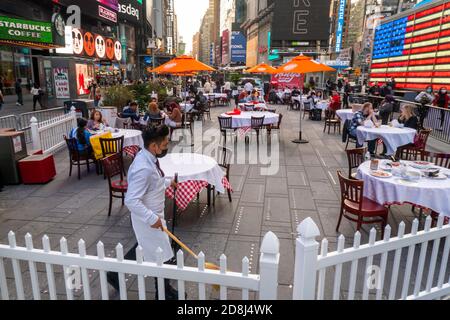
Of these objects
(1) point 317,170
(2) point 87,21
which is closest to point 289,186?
(1) point 317,170

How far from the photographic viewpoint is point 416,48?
28.5 m

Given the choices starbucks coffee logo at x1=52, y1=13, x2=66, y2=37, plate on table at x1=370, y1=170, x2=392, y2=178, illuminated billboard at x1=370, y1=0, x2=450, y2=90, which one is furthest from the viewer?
illuminated billboard at x1=370, y1=0, x2=450, y2=90

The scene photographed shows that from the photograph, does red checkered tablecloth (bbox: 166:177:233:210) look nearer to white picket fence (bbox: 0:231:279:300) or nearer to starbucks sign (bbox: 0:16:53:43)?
white picket fence (bbox: 0:231:279:300)

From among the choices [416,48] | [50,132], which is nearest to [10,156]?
[50,132]

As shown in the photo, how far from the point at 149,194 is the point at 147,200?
6 cm

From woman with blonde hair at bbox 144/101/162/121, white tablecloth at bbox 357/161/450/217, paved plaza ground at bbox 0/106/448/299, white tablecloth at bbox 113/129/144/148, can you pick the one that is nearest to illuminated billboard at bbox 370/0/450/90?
woman with blonde hair at bbox 144/101/162/121

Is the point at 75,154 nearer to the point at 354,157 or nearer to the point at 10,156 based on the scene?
the point at 10,156

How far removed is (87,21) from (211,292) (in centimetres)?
3434

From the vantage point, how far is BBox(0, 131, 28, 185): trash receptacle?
280 inches

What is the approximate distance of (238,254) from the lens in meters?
4.42

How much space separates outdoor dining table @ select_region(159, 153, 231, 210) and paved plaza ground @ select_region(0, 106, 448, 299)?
0.50 m

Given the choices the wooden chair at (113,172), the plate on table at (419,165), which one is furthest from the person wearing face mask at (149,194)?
the plate on table at (419,165)
